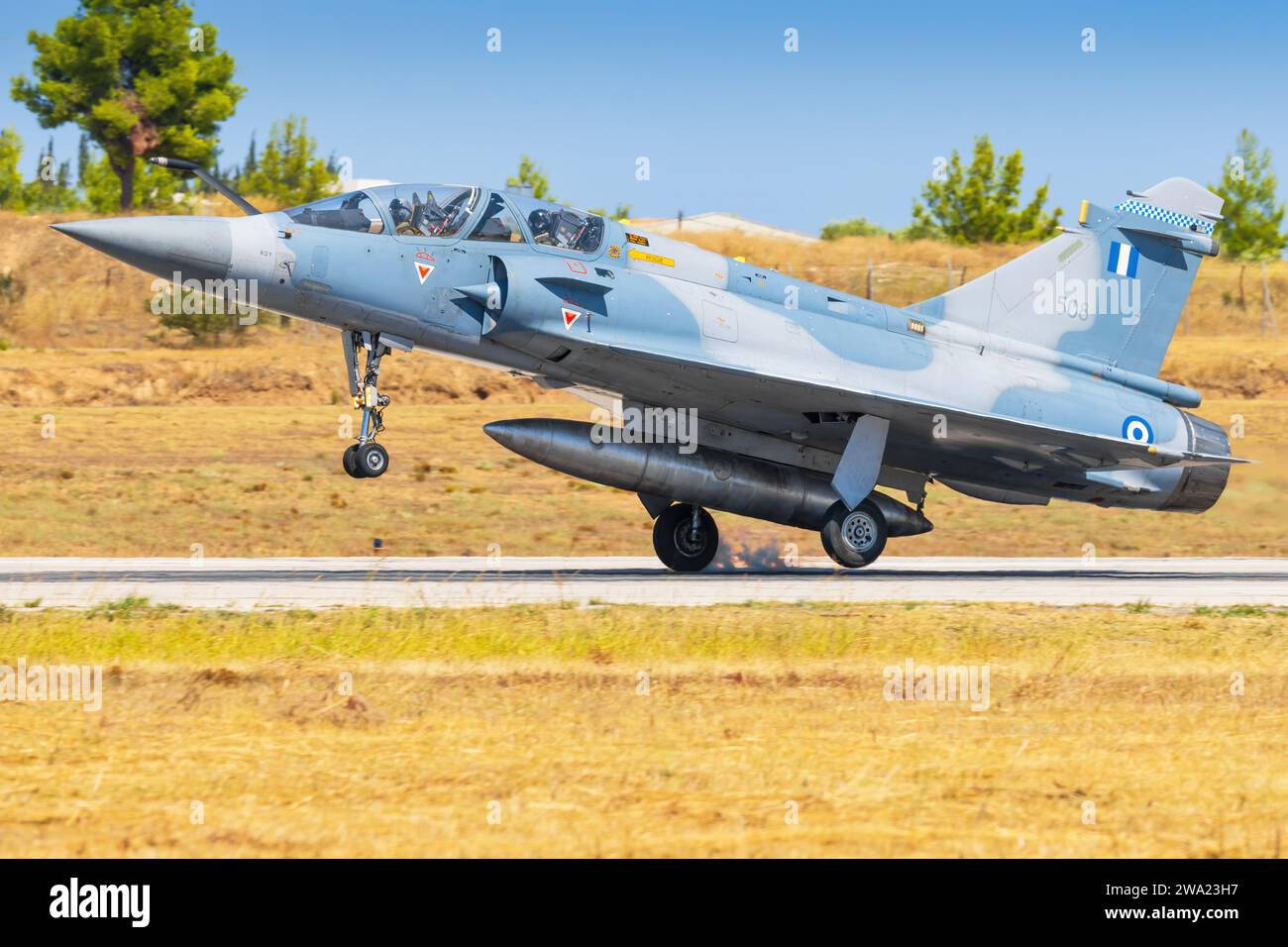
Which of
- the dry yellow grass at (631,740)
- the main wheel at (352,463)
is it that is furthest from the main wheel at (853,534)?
the main wheel at (352,463)

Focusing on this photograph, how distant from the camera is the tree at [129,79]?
1987 inches

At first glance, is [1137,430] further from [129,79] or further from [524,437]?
[129,79]

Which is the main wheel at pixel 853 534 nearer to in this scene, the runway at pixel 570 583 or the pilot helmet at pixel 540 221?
the runway at pixel 570 583

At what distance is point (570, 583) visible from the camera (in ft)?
55.2

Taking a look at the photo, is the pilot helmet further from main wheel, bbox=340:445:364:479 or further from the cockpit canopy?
main wheel, bbox=340:445:364:479

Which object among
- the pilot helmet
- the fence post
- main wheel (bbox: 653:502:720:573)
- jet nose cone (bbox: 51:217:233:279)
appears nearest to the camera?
jet nose cone (bbox: 51:217:233:279)

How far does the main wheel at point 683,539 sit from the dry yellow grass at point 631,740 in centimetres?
524

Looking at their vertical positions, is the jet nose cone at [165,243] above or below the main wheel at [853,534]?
above

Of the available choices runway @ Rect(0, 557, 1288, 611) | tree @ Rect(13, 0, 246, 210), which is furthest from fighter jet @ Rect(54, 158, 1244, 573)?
tree @ Rect(13, 0, 246, 210)

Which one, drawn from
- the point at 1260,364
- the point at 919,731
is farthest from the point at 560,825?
the point at 1260,364

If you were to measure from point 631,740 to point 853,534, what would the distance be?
29.6ft

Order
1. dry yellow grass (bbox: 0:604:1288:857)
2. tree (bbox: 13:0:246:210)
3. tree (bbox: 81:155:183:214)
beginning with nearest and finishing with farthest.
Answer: dry yellow grass (bbox: 0:604:1288:857), tree (bbox: 13:0:246:210), tree (bbox: 81:155:183:214)

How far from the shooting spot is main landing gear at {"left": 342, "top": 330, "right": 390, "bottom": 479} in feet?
48.4

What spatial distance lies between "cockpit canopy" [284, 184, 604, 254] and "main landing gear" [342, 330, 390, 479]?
47.8 inches
